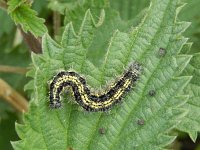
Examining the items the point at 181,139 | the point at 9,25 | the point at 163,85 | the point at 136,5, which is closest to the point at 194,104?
the point at 163,85

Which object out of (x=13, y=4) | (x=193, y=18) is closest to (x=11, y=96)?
(x=13, y=4)

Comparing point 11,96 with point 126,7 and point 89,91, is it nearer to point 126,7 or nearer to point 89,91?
point 89,91

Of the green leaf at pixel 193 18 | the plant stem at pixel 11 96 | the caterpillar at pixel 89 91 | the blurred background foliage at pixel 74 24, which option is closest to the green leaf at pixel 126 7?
the blurred background foliage at pixel 74 24

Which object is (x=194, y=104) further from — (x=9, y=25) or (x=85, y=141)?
(x=9, y=25)

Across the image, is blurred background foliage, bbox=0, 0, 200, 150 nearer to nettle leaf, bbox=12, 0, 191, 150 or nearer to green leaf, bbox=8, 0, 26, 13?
green leaf, bbox=8, 0, 26, 13

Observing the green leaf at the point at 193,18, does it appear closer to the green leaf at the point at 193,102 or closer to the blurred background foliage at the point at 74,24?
the blurred background foliage at the point at 74,24

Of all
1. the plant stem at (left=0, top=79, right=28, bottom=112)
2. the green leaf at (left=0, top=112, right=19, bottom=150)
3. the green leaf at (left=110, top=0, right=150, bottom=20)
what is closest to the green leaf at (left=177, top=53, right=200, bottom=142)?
the green leaf at (left=110, top=0, right=150, bottom=20)
